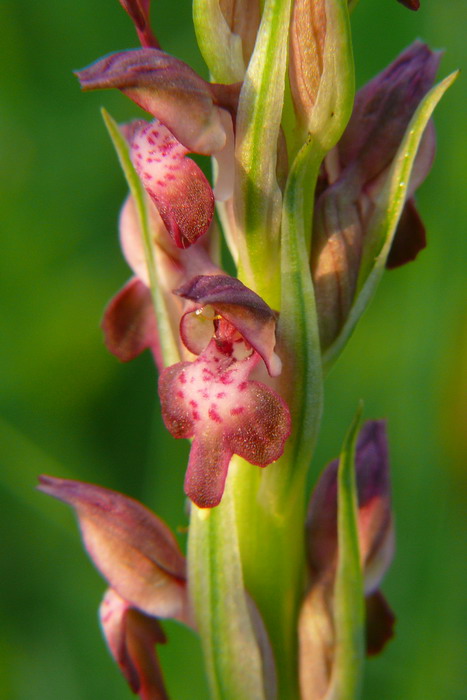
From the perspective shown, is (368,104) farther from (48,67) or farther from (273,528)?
(48,67)

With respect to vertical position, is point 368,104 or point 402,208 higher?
point 368,104

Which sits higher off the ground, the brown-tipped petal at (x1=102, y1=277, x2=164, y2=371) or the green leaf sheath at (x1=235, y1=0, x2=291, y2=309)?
the green leaf sheath at (x1=235, y1=0, x2=291, y2=309)

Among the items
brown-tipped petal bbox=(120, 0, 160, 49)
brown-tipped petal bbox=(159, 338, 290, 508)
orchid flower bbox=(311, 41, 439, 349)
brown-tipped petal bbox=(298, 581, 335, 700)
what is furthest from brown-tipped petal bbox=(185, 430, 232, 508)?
brown-tipped petal bbox=(120, 0, 160, 49)

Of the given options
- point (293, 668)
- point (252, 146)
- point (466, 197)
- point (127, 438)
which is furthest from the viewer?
point (127, 438)

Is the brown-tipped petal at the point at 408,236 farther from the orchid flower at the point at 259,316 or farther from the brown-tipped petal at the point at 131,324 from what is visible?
the brown-tipped petal at the point at 131,324

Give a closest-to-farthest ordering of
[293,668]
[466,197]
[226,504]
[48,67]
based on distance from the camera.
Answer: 1. [226,504]
2. [293,668]
3. [466,197]
4. [48,67]

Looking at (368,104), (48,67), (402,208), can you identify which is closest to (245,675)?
(402,208)

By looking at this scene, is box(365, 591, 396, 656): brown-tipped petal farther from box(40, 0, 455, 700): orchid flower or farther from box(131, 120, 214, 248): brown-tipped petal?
box(131, 120, 214, 248): brown-tipped petal
